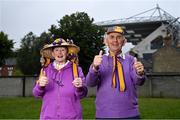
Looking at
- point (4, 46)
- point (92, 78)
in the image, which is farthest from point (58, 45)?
point (4, 46)

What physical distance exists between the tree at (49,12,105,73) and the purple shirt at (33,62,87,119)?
35.2m

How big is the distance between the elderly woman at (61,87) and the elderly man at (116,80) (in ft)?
0.62

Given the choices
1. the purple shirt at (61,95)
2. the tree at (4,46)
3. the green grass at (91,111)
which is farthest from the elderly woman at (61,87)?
the tree at (4,46)

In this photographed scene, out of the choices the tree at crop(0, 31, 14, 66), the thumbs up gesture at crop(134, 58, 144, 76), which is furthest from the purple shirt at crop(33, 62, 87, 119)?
the tree at crop(0, 31, 14, 66)

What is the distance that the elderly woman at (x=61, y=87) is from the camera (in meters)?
4.36

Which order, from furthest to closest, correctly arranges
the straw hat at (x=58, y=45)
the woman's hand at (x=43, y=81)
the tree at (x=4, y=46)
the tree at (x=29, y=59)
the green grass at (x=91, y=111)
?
1. the tree at (x=29, y=59)
2. the tree at (x=4, y=46)
3. the green grass at (x=91, y=111)
4. the straw hat at (x=58, y=45)
5. the woman's hand at (x=43, y=81)

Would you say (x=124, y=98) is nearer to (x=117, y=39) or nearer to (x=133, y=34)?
(x=117, y=39)

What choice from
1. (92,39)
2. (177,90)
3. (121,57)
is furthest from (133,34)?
(121,57)

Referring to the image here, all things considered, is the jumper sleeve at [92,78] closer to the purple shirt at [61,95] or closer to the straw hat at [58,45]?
the purple shirt at [61,95]

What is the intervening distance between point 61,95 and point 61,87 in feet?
A: 0.31

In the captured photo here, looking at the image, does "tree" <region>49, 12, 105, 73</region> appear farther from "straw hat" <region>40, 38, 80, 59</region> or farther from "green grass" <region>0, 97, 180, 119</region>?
"straw hat" <region>40, 38, 80, 59</region>

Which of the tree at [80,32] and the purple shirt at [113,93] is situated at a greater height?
the tree at [80,32]

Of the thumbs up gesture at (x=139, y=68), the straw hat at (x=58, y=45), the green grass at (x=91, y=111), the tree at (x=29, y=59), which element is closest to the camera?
the thumbs up gesture at (x=139, y=68)

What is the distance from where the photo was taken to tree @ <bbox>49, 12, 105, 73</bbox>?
40500 millimetres
